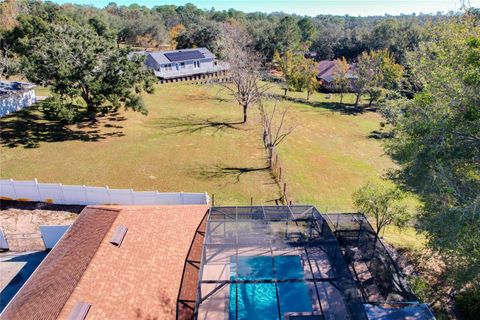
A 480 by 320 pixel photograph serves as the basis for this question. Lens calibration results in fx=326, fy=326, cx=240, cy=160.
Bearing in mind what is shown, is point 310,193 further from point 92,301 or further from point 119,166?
point 92,301

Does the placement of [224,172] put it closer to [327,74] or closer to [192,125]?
[192,125]

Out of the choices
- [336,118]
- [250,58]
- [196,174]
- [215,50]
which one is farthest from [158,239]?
[215,50]

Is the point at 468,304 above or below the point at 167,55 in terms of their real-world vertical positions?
below

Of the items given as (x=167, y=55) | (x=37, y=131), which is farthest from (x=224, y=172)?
(x=167, y=55)

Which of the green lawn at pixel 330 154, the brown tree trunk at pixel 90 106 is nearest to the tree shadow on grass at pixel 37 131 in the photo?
the brown tree trunk at pixel 90 106

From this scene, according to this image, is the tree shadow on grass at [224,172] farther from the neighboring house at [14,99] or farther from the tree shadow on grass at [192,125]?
the neighboring house at [14,99]

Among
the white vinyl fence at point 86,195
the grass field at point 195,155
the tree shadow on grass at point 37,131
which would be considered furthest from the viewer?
the tree shadow on grass at point 37,131
